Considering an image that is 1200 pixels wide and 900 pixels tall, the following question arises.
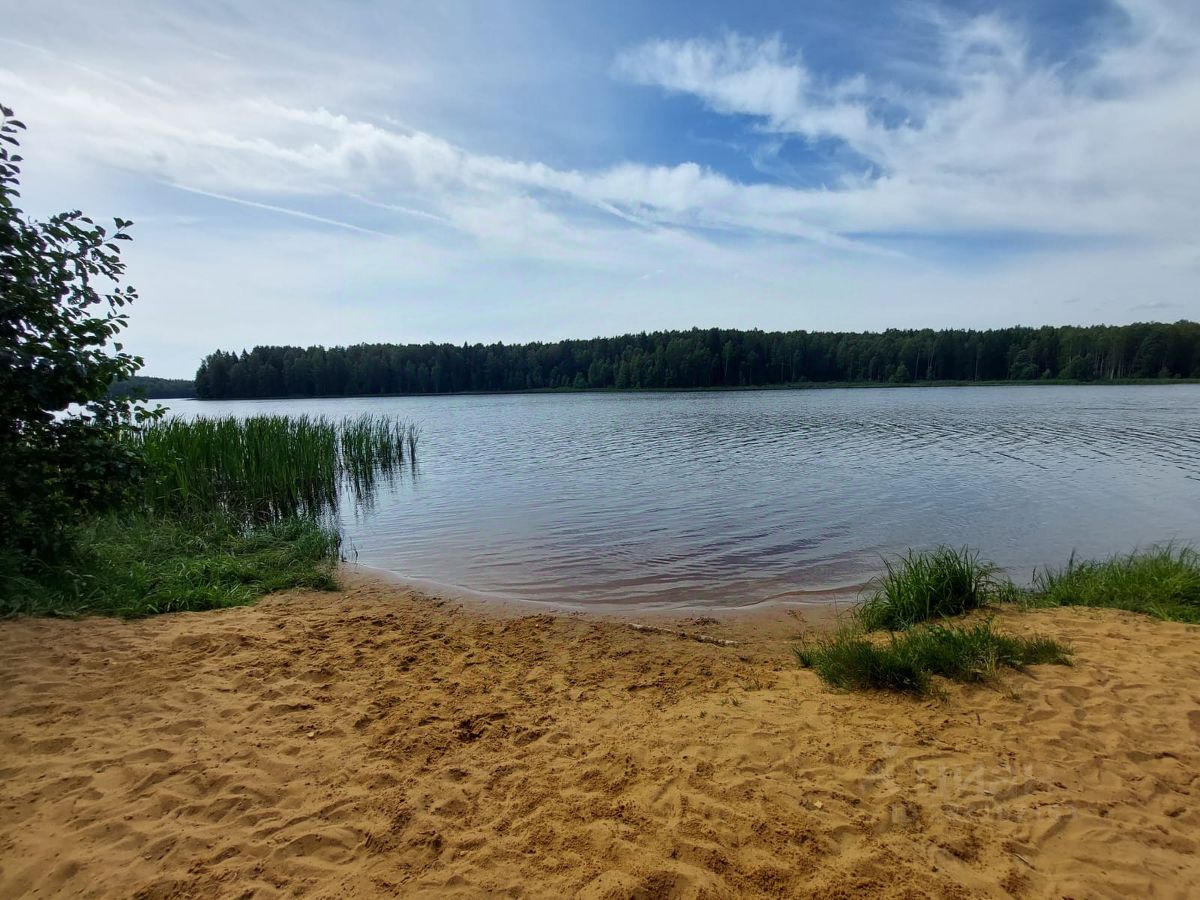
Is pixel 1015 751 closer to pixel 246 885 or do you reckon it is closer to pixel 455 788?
pixel 455 788

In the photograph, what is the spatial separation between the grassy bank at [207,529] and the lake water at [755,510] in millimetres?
1456

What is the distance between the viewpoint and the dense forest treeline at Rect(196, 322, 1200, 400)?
90.4 metres

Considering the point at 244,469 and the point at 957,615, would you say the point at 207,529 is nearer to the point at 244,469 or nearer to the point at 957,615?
the point at 244,469

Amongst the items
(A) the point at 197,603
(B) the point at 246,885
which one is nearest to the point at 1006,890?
(B) the point at 246,885

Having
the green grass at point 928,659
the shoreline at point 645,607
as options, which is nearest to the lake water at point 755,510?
the shoreline at point 645,607

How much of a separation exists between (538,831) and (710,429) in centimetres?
3154

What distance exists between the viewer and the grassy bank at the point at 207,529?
652 cm

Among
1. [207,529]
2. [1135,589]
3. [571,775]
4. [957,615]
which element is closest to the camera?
[571,775]

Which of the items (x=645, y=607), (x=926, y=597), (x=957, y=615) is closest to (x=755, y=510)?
(x=645, y=607)

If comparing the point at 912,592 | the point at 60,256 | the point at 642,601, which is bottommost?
the point at 642,601

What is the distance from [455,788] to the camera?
3.61 meters

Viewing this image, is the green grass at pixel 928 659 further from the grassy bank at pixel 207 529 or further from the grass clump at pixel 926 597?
the grassy bank at pixel 207 529

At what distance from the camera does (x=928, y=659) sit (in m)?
5.02

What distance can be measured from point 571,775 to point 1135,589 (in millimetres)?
7189
